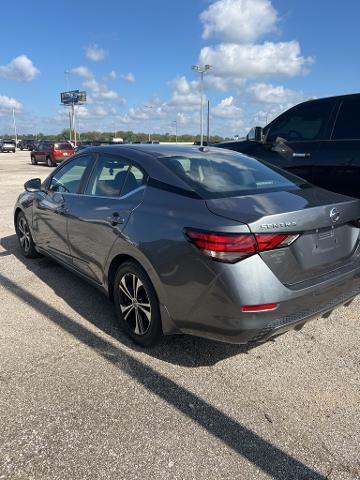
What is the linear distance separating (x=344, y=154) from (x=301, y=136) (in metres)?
0.78

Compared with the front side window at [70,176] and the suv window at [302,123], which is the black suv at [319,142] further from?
the front side window at [70,176]

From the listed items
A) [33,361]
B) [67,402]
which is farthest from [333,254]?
[33,361]

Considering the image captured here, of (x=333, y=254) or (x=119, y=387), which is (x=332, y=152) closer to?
(x=333, y=254)

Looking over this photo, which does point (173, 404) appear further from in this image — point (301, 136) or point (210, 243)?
point (301, 136)

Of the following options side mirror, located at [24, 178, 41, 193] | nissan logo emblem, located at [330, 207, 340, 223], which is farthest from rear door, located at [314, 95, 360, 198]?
side mirror, located at [24, 178, 41, 193]

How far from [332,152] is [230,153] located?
176 cm

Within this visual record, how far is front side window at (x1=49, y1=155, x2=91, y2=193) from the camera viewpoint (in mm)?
4262

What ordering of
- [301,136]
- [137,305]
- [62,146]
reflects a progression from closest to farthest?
[137,305]
[301,136]
[62,146]

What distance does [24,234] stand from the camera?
18.8 feet

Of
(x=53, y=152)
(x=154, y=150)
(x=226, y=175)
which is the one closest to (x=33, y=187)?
(x=154, y=150)

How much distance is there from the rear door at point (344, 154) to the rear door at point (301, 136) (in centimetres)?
11

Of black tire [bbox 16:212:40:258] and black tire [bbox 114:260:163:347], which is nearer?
black tire [bbox 114:260:163:347]

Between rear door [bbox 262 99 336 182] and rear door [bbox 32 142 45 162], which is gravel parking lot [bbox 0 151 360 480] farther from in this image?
rear door [bbox 32 142 45 162]

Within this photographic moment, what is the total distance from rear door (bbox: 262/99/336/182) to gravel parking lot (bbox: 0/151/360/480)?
7.27 ft
